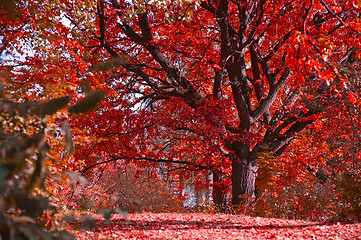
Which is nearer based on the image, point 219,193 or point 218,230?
point 218,230

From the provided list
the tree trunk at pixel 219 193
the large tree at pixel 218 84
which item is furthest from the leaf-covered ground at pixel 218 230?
the tree trunk at pixel 219 193

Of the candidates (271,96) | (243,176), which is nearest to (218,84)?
(271,96)

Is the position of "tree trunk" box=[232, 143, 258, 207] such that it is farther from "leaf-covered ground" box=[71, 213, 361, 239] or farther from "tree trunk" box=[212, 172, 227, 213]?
"tree trunk" box=[212, 172, 227, 213]

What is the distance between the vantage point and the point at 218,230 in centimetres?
604

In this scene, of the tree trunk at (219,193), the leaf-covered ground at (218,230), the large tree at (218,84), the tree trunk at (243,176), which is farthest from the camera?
the tree trunk at (219,193)

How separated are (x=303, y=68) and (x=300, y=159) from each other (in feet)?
29.2

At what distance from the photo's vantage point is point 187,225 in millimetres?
6566

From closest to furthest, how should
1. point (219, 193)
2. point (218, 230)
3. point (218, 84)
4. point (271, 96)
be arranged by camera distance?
point (218, 230) → point (271, 96) → point (218, 84) → point (219, 193)

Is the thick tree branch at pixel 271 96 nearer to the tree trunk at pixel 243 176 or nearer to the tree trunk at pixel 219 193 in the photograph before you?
the tree trunk at pixel 243 176

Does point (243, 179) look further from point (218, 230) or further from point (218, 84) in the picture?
point (218, 230)

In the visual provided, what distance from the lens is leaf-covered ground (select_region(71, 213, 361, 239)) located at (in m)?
5.43

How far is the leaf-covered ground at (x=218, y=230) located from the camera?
5430mm

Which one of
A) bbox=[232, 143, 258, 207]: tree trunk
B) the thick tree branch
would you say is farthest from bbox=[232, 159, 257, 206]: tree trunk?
the thick tree branch

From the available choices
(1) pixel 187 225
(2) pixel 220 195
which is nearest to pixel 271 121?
(2) pixel 220 195
